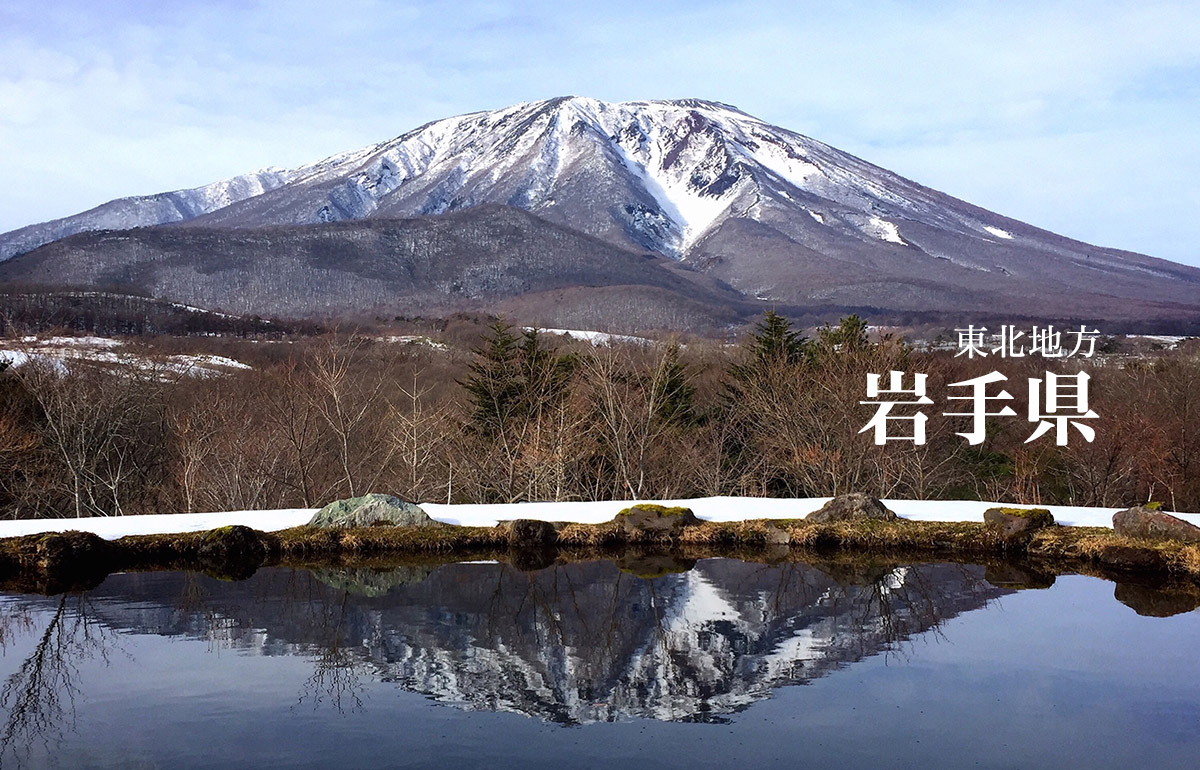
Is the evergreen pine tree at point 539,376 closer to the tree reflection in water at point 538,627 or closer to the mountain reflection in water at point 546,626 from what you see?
the tree reflection in water at point 538,627

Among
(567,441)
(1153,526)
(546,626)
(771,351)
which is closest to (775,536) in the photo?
(1153,526)

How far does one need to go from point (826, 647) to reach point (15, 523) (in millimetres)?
11369

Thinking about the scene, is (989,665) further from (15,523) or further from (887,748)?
(15,523)

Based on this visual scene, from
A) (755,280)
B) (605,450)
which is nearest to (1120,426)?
(605,450)

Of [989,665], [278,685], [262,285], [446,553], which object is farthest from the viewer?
[262,285]

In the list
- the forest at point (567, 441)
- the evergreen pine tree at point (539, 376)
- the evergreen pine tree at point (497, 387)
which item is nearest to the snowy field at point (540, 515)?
the forest at point (567, 441)

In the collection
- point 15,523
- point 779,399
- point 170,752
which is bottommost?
point 170,752

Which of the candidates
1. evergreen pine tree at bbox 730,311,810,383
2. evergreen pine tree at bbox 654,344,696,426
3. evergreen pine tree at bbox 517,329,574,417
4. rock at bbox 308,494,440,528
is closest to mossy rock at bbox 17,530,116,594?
rock at bbox 308,494,440,528

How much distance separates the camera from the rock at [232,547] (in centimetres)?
1377

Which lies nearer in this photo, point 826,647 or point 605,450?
point 826,647

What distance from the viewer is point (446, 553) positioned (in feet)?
47.2

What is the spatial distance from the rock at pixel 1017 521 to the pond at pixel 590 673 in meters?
1.42

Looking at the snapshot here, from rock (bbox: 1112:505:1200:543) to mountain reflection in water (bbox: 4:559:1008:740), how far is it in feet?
7.10

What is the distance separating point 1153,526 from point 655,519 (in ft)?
21.4
